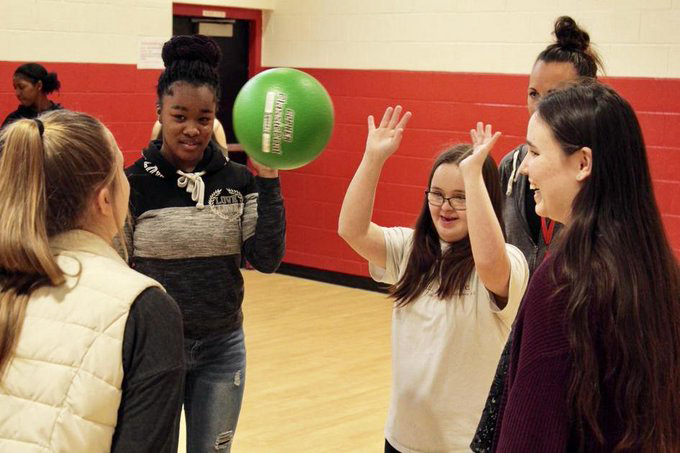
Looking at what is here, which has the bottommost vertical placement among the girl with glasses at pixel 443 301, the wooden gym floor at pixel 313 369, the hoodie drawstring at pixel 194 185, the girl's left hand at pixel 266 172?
the wooden gym floor at pixel 313 369

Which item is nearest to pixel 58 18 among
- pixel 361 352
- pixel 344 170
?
pixel 344 170

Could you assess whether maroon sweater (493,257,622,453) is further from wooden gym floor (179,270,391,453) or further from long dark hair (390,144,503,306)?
wooden gym floor (179,270,391,453)

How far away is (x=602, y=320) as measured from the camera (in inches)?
59.1

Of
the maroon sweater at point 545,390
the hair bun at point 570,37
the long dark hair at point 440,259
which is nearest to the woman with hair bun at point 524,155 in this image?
the hair bun at point 570,37

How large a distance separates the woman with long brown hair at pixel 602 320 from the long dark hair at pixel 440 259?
86cm

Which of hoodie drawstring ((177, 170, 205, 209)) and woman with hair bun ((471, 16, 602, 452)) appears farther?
woman with hair bun ((471, 16, 602, 452))

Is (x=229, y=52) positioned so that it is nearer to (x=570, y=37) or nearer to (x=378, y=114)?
(x=378, y=114)

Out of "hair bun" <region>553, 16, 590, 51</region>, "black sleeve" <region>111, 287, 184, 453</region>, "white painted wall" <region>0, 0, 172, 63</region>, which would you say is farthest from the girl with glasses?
"white painted wall" <region>0, 0, 172, 63</region>

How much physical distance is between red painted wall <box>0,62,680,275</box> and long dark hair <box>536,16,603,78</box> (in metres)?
3.12

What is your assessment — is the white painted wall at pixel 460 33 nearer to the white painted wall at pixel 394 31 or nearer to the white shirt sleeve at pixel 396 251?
the white painted wall at pixel 394 31

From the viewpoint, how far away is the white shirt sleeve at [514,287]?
2334mm

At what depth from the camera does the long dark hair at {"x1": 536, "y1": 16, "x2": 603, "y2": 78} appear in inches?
123

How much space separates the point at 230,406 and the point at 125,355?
112 centimetres

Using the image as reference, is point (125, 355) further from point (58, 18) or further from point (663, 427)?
point (58, 18)
